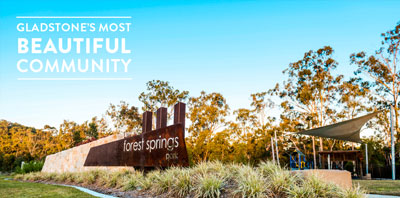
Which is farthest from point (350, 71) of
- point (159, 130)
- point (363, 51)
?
point (159, 130)

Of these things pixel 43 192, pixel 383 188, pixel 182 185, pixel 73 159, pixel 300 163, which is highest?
pixel 182 185

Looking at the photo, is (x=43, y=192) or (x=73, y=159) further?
(x=73, y=159)

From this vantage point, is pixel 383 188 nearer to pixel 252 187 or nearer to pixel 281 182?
pixel 281 182

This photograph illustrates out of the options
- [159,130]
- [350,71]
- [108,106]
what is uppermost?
[350,71]

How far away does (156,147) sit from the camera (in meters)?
8.26

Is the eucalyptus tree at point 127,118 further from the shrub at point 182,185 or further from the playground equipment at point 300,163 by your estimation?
the shrub at point 182,185

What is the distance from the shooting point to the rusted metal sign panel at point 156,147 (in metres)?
7.27

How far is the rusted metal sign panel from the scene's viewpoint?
727cm

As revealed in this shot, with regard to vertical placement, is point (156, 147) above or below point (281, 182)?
above

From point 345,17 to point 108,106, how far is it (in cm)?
2814

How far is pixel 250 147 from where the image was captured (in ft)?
88.9

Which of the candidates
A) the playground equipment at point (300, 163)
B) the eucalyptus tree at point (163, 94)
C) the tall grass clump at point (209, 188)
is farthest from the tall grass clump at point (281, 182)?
the eucalyptus tree at point (163, 94)

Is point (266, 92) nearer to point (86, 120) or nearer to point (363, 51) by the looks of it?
point (363, 51)

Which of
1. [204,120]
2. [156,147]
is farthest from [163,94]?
[156,147]
